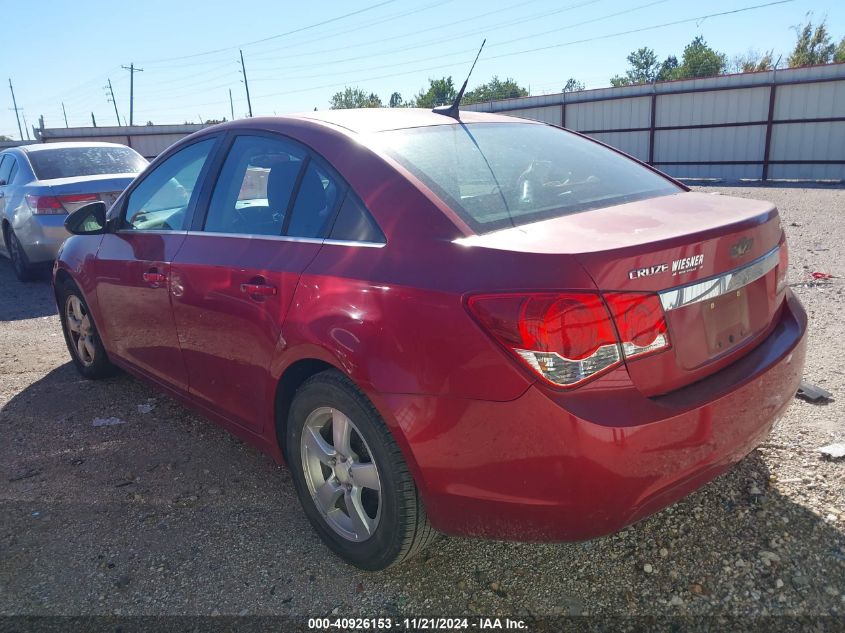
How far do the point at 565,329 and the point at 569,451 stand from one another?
1.11 feet

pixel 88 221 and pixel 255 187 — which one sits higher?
pixel 255 187

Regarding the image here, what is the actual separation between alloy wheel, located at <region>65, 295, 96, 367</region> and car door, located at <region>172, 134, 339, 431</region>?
159 cm

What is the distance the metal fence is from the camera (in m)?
16.4

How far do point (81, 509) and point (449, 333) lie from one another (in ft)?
7.04

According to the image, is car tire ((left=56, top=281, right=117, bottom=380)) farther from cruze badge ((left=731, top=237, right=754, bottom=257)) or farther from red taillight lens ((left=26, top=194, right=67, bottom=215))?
cruze badge ((left=731, top=237, right=754, bottom=257))

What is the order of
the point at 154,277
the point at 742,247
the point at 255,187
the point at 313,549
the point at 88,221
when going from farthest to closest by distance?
the point at 88,221 < the point at 154,277 < the point at 255,187 < the point at 313,549 < the point at 742,247

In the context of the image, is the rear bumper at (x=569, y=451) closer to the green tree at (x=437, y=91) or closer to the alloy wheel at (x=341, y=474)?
the alloy wheel at (x=341, y=474)

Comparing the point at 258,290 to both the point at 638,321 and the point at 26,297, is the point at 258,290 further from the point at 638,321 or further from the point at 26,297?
the point at 26,297


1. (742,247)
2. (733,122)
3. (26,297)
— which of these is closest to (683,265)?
(742,247)

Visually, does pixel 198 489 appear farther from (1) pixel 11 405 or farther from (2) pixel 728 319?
(2) pixel 728 319

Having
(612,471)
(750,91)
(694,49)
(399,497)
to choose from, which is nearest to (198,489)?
(399,497)

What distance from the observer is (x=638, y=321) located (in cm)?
187

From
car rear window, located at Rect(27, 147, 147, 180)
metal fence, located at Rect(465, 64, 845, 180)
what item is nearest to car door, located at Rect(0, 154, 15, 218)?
car rear window, located at Rect(27, 147, 147, 180)

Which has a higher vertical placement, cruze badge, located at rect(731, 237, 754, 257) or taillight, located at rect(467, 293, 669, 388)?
cruze badge, located at rect(731, 237, 754, 257)
